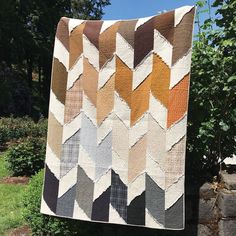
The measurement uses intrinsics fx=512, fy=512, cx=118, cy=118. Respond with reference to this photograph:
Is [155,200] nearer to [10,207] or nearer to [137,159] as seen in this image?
[137,159]

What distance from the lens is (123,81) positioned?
15.6 ft

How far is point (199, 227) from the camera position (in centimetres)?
486

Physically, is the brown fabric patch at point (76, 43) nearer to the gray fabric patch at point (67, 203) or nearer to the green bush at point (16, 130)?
the gray fabric patch at point (67, 203)

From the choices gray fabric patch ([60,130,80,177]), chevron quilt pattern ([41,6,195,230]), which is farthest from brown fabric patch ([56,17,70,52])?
gray fabric patch ([60,130,80,177])

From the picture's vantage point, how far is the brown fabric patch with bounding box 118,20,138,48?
15.6ft

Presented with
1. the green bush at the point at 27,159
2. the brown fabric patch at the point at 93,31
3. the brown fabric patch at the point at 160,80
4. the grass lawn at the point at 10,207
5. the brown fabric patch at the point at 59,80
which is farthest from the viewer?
the green bush at the point at 27,159

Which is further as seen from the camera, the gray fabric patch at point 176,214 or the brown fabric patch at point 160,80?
the brown fabric patch at point 160,80

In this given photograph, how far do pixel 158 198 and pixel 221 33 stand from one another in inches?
74.3

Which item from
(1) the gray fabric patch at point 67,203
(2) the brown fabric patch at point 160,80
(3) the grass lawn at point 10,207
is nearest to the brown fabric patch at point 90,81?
(2) the brown fabric patch at point 160,80

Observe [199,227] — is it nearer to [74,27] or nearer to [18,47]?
[74,27]

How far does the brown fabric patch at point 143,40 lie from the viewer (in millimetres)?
4645

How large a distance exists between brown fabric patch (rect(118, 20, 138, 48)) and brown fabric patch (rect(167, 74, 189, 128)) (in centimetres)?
64

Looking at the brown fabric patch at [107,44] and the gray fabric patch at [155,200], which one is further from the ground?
the brown fabric patch at [107,44]

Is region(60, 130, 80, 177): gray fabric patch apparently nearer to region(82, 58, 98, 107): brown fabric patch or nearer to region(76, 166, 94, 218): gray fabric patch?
region(76, 166, 94, 218): gray fabric patch
